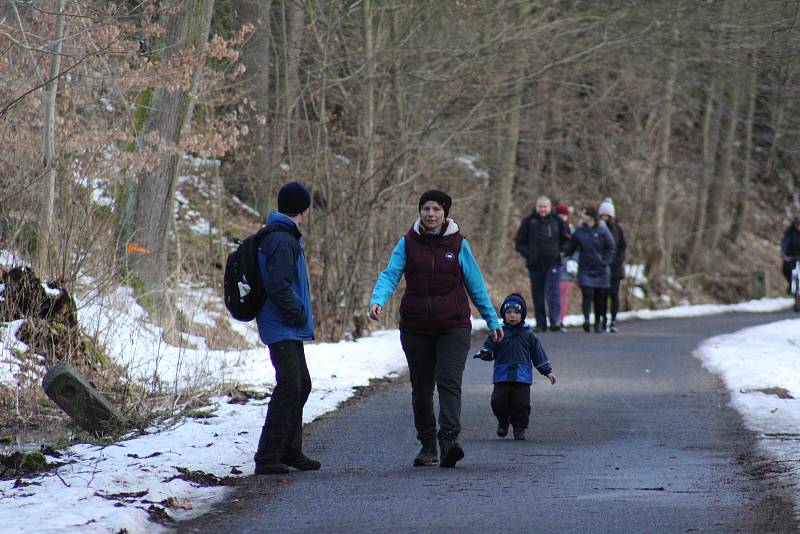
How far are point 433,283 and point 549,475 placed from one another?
1.52 metres

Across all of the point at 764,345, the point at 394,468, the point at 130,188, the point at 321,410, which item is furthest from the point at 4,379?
the point at 764,345

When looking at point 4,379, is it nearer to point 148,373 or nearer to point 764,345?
point 148,373

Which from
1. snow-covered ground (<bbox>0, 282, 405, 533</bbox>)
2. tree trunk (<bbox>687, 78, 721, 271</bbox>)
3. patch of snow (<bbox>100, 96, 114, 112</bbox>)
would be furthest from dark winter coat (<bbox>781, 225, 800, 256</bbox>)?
patch of snow (<bbox>100, 96, 114, 112</bbox>)

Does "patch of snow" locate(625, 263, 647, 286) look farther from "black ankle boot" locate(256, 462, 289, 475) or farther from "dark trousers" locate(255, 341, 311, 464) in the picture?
"black ankle boot" locate(256, 462, 289, 475)

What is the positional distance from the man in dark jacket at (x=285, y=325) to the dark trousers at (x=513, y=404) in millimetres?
2222

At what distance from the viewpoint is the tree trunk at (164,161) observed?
59.7ft

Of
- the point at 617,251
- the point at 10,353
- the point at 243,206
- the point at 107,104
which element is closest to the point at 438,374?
the point at 10,353

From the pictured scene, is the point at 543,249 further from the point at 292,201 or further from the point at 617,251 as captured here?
the point at 292,201

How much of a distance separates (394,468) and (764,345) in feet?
36.0

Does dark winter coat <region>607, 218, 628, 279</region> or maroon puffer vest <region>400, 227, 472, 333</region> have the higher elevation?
dark winter coat <region>607, 218, 628, 279</region>

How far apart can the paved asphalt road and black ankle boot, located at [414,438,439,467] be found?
0.46 ft

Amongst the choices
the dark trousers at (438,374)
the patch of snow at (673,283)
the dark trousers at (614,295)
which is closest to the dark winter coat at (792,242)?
the dark trousers at (614,295)

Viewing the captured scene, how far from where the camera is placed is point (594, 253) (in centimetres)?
2167

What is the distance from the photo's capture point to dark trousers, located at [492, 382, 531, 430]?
35.1 feet
